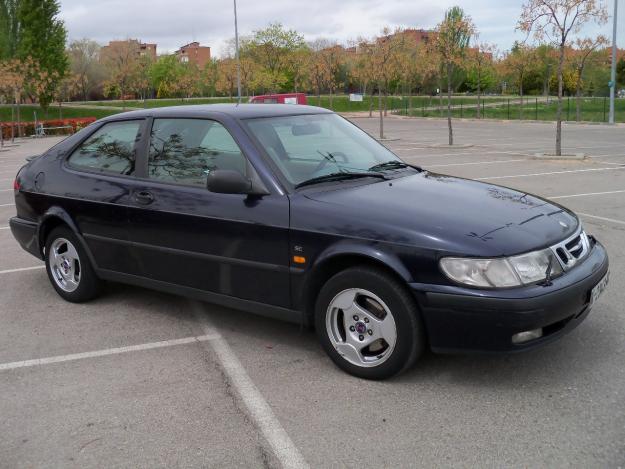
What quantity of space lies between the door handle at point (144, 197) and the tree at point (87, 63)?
81.5 m

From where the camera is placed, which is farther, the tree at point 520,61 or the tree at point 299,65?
the tree at point 299,65

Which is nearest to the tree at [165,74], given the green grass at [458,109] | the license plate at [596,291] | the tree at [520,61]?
the green grass at [458,109]

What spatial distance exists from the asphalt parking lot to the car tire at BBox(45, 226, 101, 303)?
0.16 metres

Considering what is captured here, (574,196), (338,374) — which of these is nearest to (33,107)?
(574,196)

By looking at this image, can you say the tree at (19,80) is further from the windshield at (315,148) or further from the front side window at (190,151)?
the windshield at (315,148)

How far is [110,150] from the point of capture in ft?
16.7

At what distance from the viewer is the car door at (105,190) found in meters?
4.83

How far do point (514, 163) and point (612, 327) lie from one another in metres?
12.0

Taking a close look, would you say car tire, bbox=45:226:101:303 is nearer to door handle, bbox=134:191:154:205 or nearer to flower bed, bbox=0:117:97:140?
door handle, bbox=134:191:154:205

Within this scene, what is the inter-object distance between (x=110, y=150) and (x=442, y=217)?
2.77 m

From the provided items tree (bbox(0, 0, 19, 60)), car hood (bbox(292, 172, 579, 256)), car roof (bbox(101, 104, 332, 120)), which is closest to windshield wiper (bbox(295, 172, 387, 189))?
car hood (bbox(292, 172, 579, 256))

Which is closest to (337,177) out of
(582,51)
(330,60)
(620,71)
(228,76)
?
(582,51)

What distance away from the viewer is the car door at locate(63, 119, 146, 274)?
483 cm

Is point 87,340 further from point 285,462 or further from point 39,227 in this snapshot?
point 285,462
